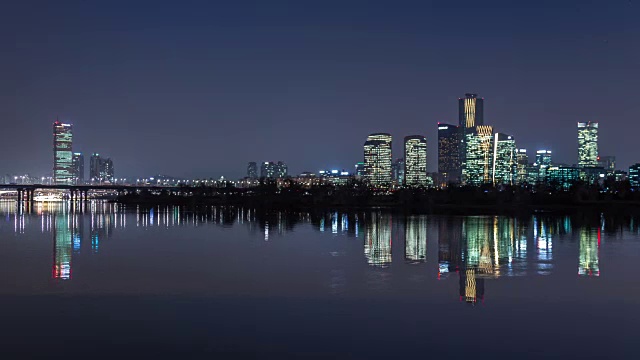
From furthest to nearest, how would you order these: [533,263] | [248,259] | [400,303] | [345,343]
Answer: [248,259], [533,263], [400,303], [345,343]

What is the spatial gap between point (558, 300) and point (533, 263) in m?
8.55

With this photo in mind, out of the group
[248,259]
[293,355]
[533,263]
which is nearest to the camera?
[293,355]

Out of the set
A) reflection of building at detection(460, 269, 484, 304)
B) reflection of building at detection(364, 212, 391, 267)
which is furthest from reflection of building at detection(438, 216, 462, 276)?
reflection of building at detection(364, 212, 391, 267)

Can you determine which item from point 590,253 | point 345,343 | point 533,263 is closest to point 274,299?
point 345,343

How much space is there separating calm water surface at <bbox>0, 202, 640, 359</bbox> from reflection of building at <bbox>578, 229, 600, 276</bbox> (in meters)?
0.12

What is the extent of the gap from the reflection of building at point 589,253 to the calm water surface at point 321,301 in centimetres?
12

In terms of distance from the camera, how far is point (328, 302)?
18641 mm

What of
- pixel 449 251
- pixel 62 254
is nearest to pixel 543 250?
pixel 449 251

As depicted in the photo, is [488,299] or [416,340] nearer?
[416,340]

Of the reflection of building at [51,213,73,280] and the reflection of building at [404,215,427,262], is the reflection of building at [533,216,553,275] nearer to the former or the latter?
the reflection of building at [404,215,427,262]

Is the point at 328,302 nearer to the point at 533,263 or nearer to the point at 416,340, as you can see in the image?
the point at 416,340

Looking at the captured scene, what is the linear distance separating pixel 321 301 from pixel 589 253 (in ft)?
57.9

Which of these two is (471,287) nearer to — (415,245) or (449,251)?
(449,251)

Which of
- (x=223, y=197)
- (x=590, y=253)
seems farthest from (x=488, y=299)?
(x=223, y=197)
